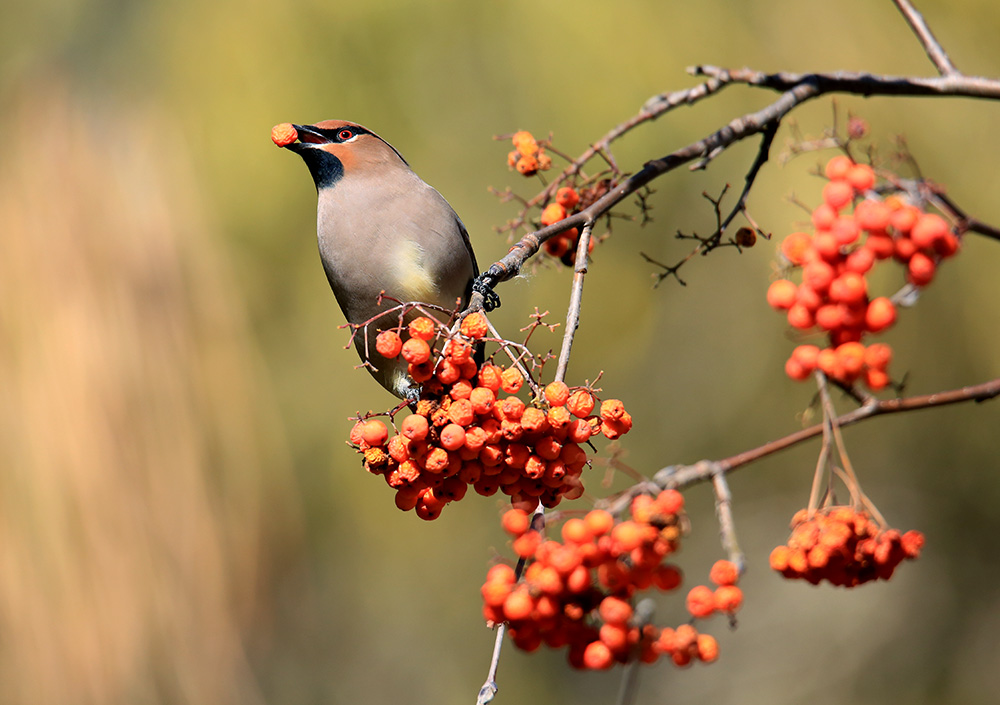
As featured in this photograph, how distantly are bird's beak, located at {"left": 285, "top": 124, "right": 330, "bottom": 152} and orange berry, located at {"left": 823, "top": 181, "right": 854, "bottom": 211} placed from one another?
66.4 inches

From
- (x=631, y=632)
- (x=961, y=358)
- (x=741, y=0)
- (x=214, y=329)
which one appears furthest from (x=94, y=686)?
(x=741, y=0)

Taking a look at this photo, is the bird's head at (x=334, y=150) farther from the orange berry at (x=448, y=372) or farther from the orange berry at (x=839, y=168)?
the orange berry at (x=839, y=168)

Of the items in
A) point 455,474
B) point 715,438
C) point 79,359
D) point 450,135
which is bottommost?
point 455,474

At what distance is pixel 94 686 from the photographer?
453 centimetres

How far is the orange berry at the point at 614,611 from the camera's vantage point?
133cm

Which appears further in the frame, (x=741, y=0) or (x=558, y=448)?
(x=741, y=0)

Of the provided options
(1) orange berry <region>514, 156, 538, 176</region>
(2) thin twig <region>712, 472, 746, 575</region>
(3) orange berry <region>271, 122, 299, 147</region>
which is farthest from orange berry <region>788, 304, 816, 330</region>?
(3) orange berry <region>271, 122, 299, 147</region>

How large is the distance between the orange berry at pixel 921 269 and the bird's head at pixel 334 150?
1.77 meters

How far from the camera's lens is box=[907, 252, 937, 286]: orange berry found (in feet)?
4.30

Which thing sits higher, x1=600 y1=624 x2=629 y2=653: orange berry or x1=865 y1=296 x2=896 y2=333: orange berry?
x1=865 y1=296 x2=896 y2=333: orange berry

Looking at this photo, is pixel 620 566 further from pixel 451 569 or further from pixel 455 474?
pixel 451 569

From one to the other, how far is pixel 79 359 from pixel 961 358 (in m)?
5.02

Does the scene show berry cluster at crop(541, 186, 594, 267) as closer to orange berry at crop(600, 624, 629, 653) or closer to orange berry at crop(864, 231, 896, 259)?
orange berry at crop(864, 231, 896, 259)

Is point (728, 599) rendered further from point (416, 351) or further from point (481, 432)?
point (416, 351)
